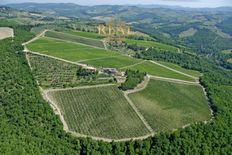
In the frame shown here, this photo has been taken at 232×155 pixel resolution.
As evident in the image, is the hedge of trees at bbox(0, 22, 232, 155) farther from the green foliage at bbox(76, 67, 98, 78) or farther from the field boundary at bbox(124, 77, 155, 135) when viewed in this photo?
the green foliage at bbox(76, 67, 98, 78)

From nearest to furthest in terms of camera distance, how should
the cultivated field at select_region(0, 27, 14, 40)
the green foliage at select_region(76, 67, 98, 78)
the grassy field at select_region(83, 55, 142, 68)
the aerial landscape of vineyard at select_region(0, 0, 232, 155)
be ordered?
the aerial landscape of vineyard at select_region(0, 0, 232, 155) < the green foliage at select_region(76, 67, 98, 78) < the grassy field at select_region(83, 55, 142, 68) < the cultivated field at select_region(0, 27, 14, 40)

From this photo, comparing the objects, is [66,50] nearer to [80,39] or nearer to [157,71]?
[80,39]

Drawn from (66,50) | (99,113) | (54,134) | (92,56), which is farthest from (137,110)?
(66,50)

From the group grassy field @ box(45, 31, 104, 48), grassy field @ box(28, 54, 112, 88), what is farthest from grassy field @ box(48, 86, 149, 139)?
grassy field @ box(45, 31, 104, 48)

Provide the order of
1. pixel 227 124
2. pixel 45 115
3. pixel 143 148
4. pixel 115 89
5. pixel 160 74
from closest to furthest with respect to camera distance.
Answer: pixel 143 148, pixel 45 115, pixel 227 124, pixel 115 89, pixel 160 74

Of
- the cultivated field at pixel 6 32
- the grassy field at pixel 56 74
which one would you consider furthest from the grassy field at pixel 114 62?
the cultivated field at pixel 6 32

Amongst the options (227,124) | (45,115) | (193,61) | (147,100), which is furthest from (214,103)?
(193,61)

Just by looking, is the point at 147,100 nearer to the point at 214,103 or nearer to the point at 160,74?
the point at 214,103
